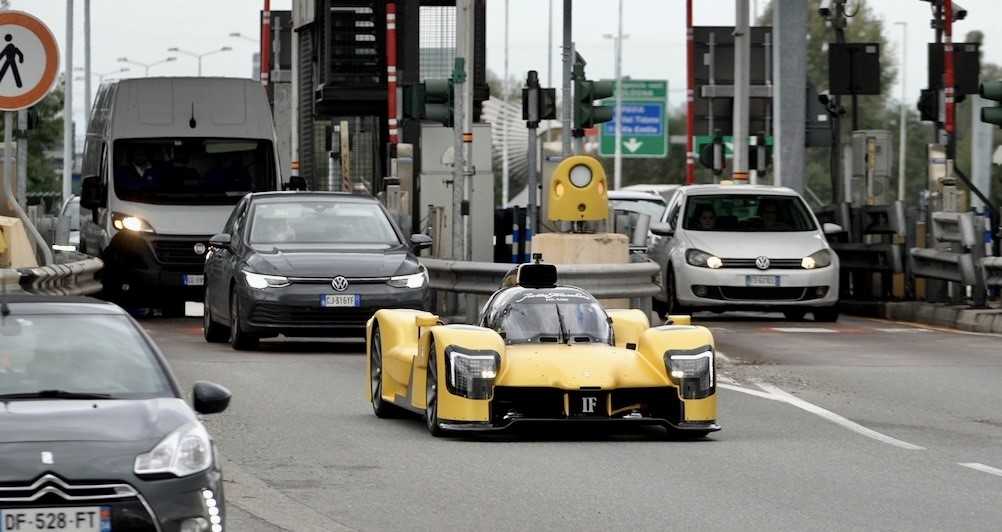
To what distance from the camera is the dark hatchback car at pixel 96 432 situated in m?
8.78

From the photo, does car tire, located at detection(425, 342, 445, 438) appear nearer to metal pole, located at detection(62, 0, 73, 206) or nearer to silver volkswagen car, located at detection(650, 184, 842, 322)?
silver volkswagen car, located at detection(650, 184, 842, 322)

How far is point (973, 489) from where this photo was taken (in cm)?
1266

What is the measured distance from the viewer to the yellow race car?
14828 millimetres

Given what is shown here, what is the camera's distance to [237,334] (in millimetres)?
23219

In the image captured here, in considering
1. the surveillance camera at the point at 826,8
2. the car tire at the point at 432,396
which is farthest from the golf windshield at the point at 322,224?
the surveillance camera at the point at 826,8

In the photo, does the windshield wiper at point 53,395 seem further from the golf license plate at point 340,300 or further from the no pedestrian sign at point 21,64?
the golf license plate at point 340,300

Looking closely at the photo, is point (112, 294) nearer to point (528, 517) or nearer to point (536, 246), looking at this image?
point (536, 246)

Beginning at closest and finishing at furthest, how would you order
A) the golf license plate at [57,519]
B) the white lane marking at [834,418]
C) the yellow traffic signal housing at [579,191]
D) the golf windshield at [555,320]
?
the golf license plate at [57,519], the white lane marking at [834,418], the golf windshield at [555,320], the yellow traffic signal housing at [579,191]

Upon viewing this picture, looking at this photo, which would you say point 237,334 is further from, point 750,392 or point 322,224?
point 750,392

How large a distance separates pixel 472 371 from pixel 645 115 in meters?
70.3

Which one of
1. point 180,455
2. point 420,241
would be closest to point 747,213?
point 420,241

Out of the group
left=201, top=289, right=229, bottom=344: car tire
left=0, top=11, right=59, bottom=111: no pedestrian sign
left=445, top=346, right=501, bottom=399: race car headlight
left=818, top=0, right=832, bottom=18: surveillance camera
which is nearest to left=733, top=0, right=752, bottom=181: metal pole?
left=818, top=0, right=832, bottom=18: surveillance camera

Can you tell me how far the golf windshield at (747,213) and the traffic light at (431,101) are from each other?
333 cm

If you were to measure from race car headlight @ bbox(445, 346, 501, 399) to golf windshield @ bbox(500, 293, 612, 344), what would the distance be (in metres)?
0.80
